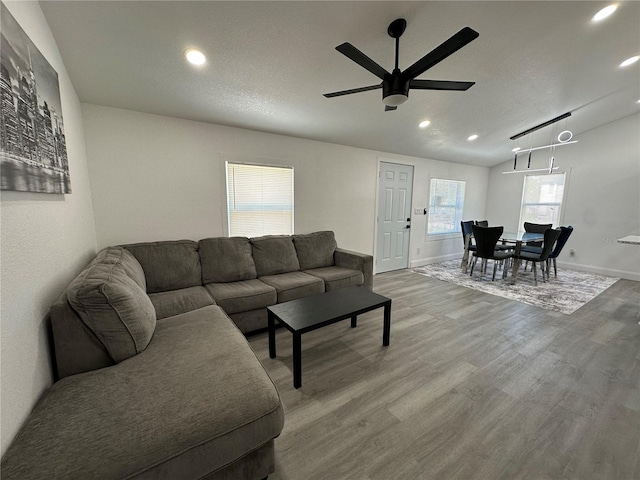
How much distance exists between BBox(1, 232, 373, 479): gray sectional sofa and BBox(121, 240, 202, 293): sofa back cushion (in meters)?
0.44

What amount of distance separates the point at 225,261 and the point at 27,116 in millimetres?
1893

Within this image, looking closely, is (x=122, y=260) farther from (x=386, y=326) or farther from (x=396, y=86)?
(x=396, y=86)

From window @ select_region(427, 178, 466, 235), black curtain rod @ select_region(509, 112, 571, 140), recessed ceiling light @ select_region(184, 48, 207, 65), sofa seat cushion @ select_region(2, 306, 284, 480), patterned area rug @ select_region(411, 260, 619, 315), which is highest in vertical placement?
black curtain rod @ select_region(509, 112, 571, 140)

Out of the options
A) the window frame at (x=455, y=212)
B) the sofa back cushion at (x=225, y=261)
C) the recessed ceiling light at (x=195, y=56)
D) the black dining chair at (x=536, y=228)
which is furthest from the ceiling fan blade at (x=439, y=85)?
the black dining chair at (x=536, y=228)

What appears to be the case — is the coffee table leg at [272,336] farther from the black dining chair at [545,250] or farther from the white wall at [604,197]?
the white wall at [604,197]

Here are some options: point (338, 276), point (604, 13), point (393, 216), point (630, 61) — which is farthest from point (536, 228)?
point (338, 276)

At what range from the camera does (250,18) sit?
173cm

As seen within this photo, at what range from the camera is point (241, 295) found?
244 cm

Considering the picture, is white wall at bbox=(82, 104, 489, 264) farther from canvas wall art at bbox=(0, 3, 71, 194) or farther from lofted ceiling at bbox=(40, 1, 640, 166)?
canvas wall art at bbox=(0, 3, 71, 194)

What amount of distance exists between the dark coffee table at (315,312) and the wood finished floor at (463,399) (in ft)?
0.64

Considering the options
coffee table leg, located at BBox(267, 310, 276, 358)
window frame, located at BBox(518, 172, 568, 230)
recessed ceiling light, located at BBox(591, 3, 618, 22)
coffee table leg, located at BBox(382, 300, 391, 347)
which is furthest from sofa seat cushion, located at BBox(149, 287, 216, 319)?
window frame, located at BBox(518, 172, 568, 230)

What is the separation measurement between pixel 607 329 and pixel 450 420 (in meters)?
2.58

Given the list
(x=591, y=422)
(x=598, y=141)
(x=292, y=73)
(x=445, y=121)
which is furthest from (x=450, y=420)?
(x=598, y=141)

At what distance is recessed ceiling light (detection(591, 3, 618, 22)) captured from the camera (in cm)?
201
